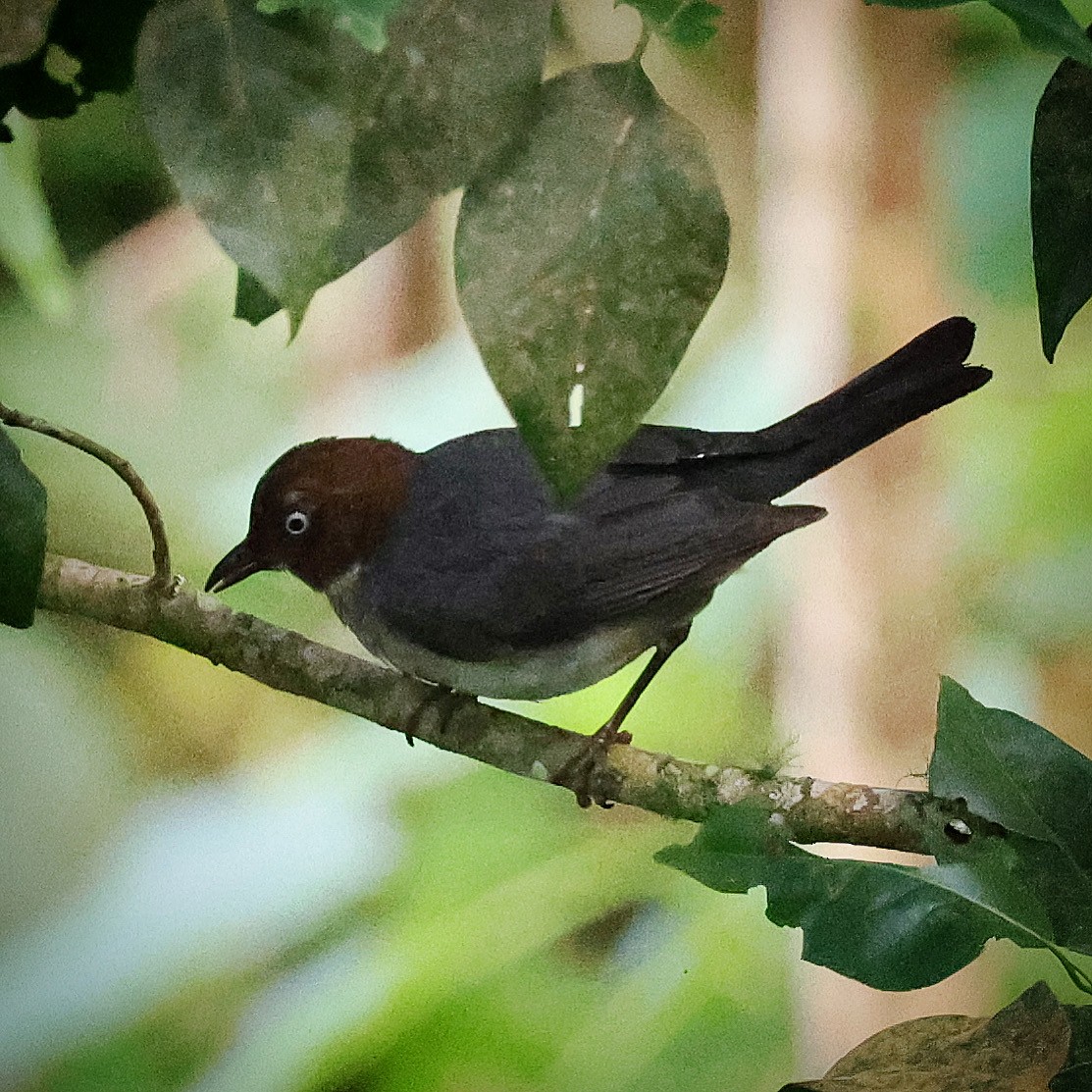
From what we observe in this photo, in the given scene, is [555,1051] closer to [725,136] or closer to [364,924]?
[364,924]

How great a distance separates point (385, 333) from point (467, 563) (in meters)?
0.18

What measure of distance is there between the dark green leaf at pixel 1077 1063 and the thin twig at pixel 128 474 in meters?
0.71

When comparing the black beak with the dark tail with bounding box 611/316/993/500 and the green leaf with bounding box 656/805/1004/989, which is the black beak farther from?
the green leaf with bounding box 656/805/1004/989

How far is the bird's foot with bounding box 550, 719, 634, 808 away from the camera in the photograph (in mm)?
835

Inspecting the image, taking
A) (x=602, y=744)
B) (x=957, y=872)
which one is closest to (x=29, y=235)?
(x=602, y=744)

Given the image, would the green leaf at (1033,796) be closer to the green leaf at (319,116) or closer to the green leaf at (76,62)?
the green leaf at (319,116)

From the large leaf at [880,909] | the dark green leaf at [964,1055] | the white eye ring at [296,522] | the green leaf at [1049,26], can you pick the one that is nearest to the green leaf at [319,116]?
the white eye ring at [296,522]

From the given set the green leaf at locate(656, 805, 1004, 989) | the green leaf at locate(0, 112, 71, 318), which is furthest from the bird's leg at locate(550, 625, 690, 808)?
the green leaf at locate(0, 112, 71, 318)

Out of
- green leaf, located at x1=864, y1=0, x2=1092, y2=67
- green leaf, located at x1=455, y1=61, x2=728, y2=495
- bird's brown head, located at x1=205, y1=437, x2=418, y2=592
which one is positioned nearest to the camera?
green leaf, located at x1=864, y1=0, x2=1092, y2=67

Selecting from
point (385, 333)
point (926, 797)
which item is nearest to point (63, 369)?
point (385, 333)

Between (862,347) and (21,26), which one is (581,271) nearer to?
(862,347)

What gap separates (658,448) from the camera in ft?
2.74

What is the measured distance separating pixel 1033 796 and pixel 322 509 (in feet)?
1.79

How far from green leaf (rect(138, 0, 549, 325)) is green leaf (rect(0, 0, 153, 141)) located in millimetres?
33
